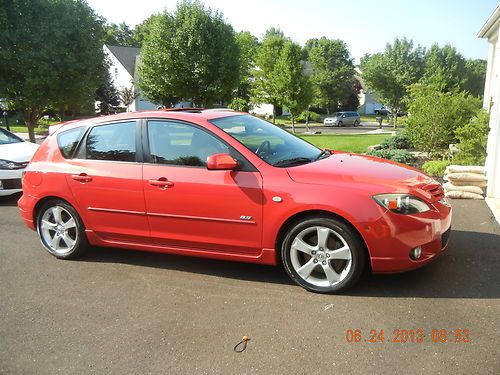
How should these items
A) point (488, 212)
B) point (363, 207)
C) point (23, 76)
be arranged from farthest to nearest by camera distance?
point (23, 76) → point (488, 212) → point (363, 207)

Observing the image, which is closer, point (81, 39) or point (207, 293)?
point (207, 293)

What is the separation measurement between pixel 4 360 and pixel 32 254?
2.44 m

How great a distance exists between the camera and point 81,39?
616 inches

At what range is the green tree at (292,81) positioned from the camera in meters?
31.4

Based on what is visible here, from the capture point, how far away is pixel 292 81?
31375mm

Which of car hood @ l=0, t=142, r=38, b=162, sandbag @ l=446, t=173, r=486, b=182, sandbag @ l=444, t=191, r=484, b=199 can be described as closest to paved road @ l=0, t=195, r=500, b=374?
sandbag @ l=444, t=191, r=484, b=199

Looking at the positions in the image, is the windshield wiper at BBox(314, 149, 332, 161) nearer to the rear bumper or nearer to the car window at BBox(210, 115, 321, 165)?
the car window at BBox(210, 115, 321, 165)

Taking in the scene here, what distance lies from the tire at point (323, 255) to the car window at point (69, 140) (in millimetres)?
2659

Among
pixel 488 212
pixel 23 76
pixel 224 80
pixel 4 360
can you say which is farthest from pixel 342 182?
pixel 224 80

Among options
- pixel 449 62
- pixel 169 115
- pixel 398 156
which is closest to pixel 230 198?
pixel 169 115

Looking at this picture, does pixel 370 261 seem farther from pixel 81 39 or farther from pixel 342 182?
pixel 81 39

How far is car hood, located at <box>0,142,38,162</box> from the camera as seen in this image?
27.5ft
